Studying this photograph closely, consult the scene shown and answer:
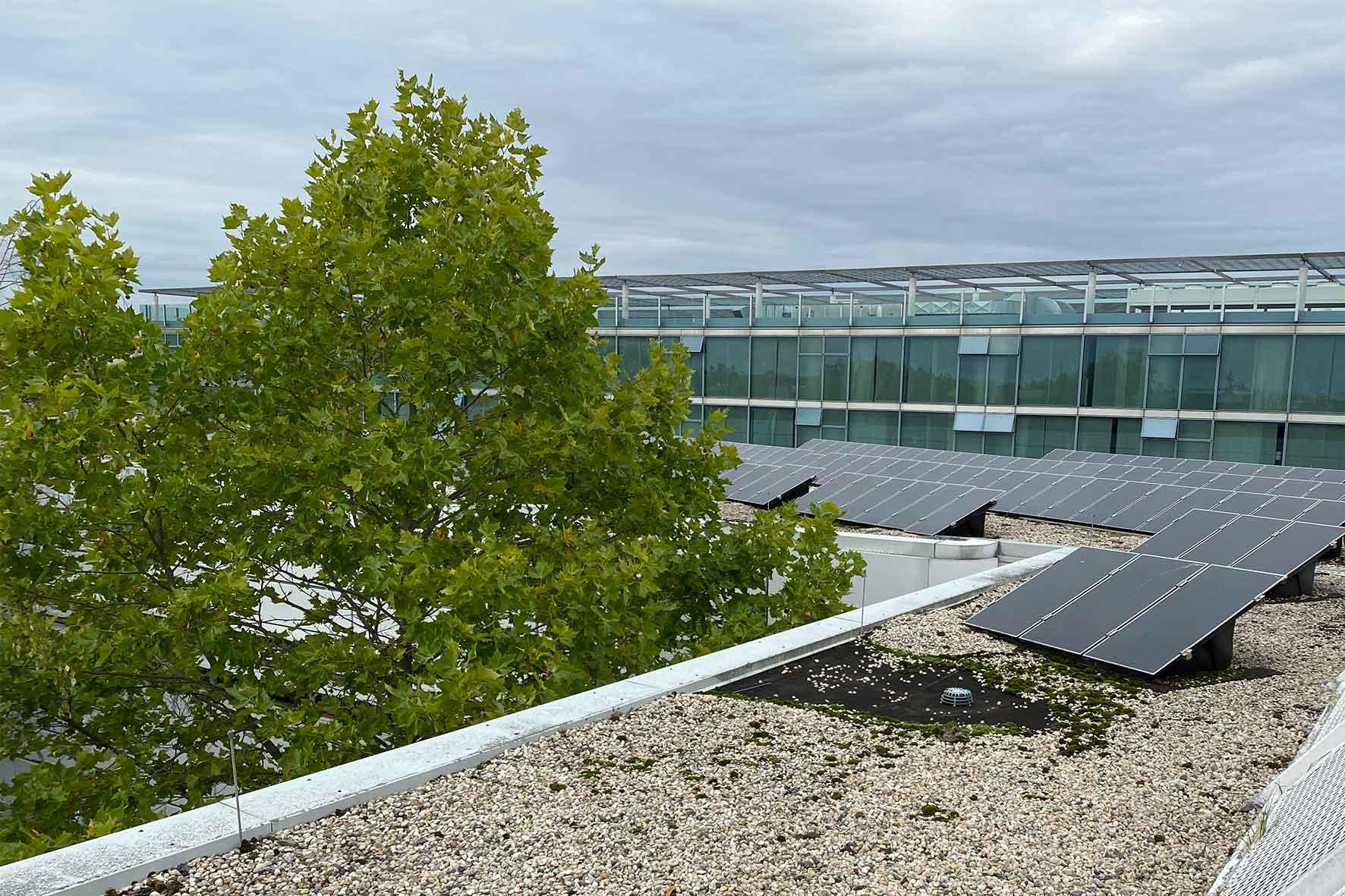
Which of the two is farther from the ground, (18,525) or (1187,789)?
(18,525)

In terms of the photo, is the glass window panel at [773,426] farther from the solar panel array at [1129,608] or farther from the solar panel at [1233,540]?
the solar panel array at [1129,608]

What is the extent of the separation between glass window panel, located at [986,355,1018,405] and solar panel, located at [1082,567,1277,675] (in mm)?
29273

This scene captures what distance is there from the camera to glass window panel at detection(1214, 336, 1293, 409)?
33.9 meters

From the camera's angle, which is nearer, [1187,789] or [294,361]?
[1187,789]

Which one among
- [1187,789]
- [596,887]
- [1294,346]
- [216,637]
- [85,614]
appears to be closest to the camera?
[596,887]

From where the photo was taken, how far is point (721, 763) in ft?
21.5

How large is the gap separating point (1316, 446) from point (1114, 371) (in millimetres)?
6908

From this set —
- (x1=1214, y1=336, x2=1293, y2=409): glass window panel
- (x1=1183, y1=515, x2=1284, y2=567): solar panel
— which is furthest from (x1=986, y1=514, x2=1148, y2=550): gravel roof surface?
(x1=1214, y1=336, x2=1293, y2=409): glass window panel

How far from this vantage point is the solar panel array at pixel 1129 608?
9312 mm

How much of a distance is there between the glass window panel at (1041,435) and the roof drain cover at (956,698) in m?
31.8

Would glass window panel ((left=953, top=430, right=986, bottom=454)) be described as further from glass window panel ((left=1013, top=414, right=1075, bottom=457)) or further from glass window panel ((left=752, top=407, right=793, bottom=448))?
glass window panel ((left=752, top=407, right=793, bottom=448))

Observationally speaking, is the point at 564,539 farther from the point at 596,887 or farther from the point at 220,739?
the point at 596,887

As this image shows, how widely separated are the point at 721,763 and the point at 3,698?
23.2 ft

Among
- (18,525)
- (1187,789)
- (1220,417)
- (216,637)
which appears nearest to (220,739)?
(216,637)
